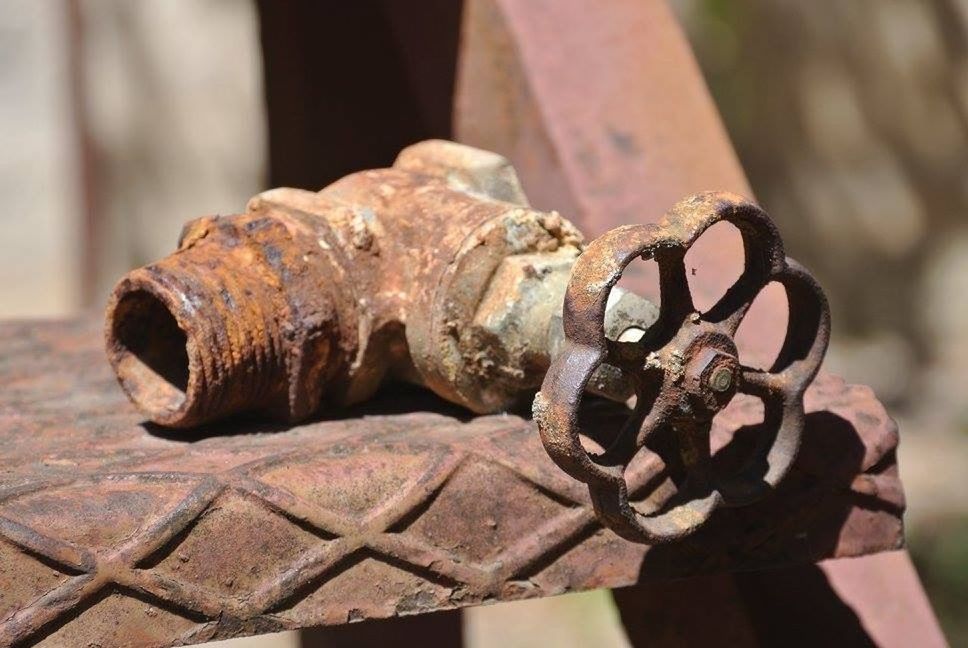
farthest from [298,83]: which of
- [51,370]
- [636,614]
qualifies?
[636,614]

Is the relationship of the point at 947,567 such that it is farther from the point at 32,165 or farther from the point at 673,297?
the point at 32,165

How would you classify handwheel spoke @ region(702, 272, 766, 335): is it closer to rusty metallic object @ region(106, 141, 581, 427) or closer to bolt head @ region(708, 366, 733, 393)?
bolt head @ region(708, 366, 733, 393)

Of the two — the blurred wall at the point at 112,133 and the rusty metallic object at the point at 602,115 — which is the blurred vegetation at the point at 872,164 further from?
the rusty metallic object at the point at 602,115

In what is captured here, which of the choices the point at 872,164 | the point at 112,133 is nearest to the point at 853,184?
the point at 872,164

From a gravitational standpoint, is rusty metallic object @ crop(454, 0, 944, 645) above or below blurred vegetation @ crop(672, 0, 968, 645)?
above

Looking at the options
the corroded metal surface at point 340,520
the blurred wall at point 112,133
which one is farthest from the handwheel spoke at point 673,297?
the blurred wall at point 112,133

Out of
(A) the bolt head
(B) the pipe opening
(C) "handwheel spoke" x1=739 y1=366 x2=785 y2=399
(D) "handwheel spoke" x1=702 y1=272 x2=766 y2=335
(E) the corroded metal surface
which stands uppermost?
(D) "handwheel spoke" x1=702 y1=272 x2=766 y2=335

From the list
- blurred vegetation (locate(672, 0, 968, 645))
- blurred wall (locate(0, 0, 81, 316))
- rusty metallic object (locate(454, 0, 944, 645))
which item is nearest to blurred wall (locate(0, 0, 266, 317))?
blurred wall (locate(0, 0, 81, 316))

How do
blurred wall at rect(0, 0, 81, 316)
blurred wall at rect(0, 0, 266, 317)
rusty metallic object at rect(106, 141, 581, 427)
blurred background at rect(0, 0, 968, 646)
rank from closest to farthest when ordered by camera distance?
1. rusty metallic object at rect(106, 141, 581, 427)
2. blurred wall at rect(0, 0, 266, 317)
3. blurred background at rect(0, 0, 968, 646)
4. blurred wall at rect(0, 0, 81, 316)
